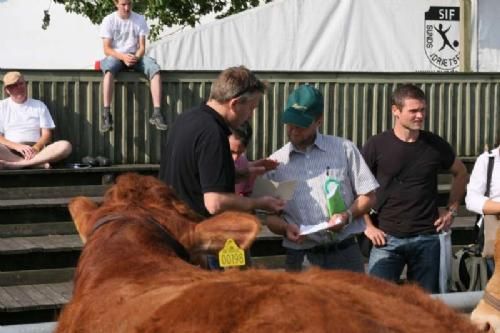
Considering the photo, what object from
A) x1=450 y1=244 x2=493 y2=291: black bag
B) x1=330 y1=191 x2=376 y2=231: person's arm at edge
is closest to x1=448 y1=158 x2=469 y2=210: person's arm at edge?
x1=450 y1=244 x2=493 y2=291: black bag

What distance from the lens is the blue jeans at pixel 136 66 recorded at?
11797 mm

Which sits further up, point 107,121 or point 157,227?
point 107,121

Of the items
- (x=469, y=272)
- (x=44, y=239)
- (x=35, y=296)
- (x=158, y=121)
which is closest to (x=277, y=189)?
(x=469, y=272)

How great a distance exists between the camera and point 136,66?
12117 mm

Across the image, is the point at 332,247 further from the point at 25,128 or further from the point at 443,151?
the point at 25,128

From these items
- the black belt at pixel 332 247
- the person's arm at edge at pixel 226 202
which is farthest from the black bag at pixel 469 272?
the person's arm at edge at pixel 226 202

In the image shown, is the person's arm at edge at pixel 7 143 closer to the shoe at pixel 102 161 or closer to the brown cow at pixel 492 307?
the shoe at pixel 102 161

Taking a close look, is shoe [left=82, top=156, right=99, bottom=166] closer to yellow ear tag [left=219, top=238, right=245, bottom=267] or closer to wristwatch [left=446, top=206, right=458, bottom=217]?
wristwatch [left=446, top=206, right=458, bottom=217]

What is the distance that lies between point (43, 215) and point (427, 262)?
455 centimetres

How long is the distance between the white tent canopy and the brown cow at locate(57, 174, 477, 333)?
1158 centimetres

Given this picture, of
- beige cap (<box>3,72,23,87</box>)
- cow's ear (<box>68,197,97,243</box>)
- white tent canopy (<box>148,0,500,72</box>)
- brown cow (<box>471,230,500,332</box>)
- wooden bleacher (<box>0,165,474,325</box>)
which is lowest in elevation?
wooden bleacher (<box>0,165,474,325</box>)

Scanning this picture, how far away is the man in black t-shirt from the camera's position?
23.5 ft

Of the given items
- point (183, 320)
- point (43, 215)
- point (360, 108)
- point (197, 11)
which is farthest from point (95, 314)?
point (197, 11)

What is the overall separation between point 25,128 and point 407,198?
211 inches
